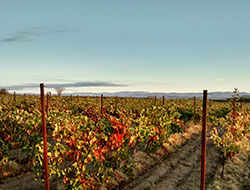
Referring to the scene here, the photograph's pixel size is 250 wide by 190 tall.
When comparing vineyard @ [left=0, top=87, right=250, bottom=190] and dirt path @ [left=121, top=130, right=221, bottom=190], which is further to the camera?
Result: dirt path @ [left=121, top=130, right=221, bottom=190]

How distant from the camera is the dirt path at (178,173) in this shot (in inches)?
371

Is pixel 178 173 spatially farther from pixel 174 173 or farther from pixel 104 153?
pixel 104 153

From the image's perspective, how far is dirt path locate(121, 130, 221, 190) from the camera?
9418 millimetres

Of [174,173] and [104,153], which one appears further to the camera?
[174,173]

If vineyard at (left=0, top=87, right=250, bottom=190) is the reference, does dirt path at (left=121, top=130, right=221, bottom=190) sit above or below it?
below

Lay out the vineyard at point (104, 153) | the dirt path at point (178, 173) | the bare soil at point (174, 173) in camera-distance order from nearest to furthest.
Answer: the vineyard at point (104, 153) → the bare soil at point (174, 173) → the dirt path at point (178, 173)

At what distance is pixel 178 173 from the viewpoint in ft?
36.1

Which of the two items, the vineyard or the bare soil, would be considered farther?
the bare soil

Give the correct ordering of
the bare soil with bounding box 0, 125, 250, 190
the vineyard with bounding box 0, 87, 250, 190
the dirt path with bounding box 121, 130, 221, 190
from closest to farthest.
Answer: the vineyard with bounding box 0, 87, 250, 190 → the bare soil with bounding box 0, 125, 250, 190 → the dirt path with bounding box 121, 130, 221, 190

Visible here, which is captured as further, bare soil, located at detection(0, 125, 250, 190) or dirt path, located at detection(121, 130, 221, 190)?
dirt path, located at detection(121, 130, 221, 190)

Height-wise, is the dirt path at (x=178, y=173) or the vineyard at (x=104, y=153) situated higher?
the vineyard at (x=104, y=153)

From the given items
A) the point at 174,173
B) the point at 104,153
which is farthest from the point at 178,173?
the point at 104,153

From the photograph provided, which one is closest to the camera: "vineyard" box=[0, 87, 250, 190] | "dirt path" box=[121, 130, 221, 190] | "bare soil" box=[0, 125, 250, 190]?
"vineyard" box=[0, 87, 250, 190]

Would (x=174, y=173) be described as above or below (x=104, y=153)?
below
